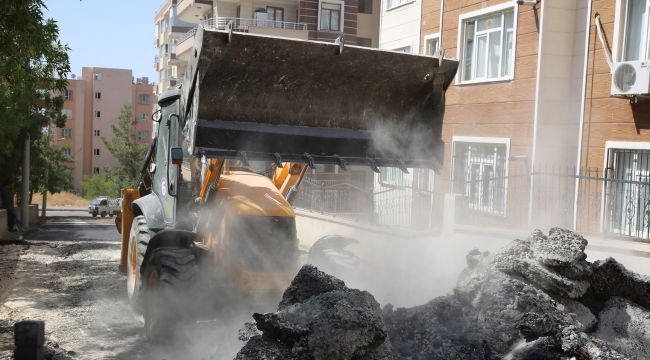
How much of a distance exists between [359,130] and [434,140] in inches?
36.8

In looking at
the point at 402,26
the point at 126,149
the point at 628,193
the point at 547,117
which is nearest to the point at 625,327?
the point at 628,193

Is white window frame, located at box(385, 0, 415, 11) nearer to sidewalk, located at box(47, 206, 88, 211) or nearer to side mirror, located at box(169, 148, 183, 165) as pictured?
side mirror, located at box(169, 148, 183, 165)

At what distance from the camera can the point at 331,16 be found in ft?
120

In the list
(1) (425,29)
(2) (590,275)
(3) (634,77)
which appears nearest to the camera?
(2) (590,275)

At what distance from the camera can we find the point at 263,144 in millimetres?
7516

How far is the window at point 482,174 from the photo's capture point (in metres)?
14.0

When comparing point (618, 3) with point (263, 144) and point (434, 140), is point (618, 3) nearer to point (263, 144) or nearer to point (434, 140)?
point (434, 140)

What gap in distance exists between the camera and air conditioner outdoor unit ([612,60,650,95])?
11.5 metres

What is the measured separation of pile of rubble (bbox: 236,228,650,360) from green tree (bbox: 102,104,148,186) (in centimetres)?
5472

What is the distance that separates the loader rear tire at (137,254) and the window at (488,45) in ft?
30.5

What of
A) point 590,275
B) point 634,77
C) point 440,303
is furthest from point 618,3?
point 440,303

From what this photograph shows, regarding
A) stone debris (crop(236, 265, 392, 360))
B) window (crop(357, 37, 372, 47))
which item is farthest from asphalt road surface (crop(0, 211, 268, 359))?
window (crop(357, 37, 372, 47))

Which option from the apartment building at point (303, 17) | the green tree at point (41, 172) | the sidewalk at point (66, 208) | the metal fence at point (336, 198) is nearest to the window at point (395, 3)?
the metal fence at point (336, 198)

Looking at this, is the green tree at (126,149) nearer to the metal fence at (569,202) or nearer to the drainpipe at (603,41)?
the metal fence at (569,202)
